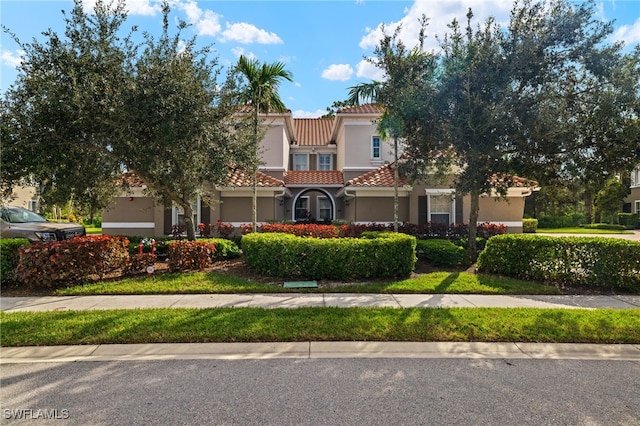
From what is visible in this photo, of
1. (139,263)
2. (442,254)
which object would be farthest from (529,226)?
(139,263)

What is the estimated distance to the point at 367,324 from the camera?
5.30 m

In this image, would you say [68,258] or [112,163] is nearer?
[68,258]

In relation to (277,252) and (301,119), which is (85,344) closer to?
(277,252)

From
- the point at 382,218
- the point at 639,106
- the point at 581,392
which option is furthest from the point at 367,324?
the point at 382,218

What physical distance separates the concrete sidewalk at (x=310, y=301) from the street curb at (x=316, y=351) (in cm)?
166

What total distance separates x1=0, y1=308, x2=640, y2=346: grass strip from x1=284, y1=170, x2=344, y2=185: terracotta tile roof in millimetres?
13735

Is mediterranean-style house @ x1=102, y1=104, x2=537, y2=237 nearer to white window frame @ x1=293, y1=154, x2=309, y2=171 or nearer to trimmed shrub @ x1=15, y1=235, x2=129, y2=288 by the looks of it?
white window frame @ x1=293, y1=154, x2=309, y2=171

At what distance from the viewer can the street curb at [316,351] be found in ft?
14.4

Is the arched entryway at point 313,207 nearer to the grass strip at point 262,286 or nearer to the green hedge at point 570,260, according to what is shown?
the green hedge at point 570,260

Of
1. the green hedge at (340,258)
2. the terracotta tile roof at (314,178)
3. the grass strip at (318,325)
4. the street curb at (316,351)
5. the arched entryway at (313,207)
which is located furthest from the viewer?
the arched entryway at (313,207)

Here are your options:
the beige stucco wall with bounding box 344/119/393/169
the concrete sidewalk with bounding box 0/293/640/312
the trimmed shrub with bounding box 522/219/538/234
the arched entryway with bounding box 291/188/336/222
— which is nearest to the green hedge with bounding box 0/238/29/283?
the concrete sidewalk with bounding box 0/293/640/312

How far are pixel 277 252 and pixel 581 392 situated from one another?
21.0ft

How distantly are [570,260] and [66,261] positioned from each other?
11805 millimetres

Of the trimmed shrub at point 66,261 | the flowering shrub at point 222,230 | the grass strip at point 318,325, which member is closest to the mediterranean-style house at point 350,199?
the flowering shrub at point 222,230
